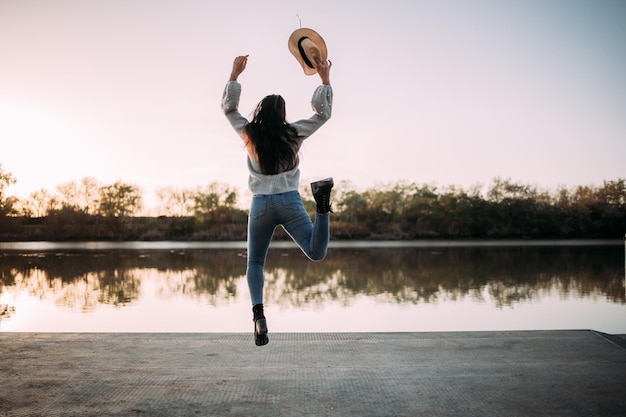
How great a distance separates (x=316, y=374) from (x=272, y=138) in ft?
6.20

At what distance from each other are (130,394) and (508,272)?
11.7 metres

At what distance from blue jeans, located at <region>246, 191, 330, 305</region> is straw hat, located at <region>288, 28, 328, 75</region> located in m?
0.73

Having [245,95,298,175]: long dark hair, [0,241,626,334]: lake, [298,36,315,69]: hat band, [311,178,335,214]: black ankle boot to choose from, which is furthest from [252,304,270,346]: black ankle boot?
[0,241,626,334]: lake

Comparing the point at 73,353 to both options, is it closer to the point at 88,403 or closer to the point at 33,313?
the point at 88,403

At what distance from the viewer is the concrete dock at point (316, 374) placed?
3.49 meters

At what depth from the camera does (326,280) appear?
40.4 ft

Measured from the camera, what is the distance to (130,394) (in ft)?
12.2

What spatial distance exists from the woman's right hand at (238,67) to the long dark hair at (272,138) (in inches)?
10.1

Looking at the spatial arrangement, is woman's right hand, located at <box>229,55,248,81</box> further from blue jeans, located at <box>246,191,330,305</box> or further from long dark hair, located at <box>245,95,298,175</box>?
blue jeans, located at <box>246,191,330,305</box>

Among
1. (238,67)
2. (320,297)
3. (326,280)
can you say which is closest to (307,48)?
(238,67)

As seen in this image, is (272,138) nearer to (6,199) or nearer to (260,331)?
(260,331)

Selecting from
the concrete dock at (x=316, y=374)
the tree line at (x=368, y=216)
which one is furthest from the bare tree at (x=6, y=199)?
the concrete dock at (x=316, y=374)

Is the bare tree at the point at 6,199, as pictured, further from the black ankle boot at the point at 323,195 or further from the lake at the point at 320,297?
the black ankle boot at the point at 323,195

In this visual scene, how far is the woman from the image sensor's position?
3.00 metres
